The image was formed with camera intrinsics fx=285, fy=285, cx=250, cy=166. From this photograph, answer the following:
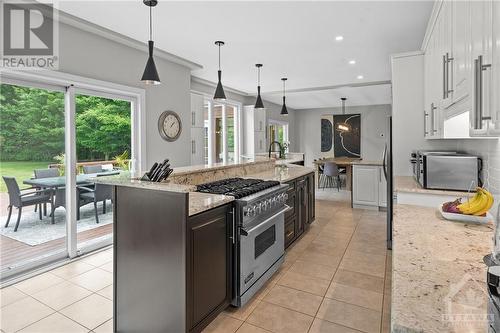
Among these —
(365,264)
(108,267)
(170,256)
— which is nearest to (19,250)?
(108,267)

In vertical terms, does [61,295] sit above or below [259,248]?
below

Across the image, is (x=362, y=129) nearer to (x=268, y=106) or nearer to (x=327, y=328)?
(x=268, y=106)

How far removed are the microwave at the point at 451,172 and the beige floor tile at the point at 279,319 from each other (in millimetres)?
1517

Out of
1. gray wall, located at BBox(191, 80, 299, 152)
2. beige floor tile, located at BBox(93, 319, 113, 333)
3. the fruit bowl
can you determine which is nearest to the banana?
the fruit bowl

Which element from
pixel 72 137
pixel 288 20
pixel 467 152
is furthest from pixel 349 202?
pixel 72 137

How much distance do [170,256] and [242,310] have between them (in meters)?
0.90

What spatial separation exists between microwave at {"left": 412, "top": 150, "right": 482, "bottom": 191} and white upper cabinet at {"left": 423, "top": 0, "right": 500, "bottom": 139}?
0.24m

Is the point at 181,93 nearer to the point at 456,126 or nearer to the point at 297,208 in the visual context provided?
the point at 297,208

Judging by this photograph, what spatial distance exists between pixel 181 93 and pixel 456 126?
12.8ft

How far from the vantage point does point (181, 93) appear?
479 cm

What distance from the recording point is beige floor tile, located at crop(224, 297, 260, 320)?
2.24 m

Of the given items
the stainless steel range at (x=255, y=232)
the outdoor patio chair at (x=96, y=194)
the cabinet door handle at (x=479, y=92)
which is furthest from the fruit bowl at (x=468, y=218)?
the outdoor patio chair at (x=96, y=194)

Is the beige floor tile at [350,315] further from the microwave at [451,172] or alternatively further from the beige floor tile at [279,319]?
the microwave at [451,172]

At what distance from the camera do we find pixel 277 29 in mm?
3441
